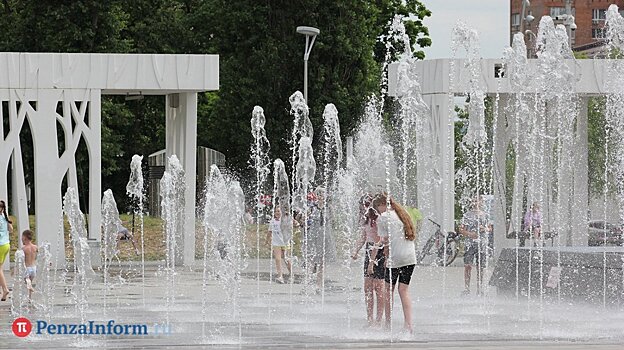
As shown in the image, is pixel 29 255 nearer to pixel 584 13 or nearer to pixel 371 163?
pixel 371 163

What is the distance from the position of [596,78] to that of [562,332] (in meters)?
12.8

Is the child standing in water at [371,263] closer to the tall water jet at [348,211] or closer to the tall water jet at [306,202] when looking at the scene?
the tall water jet at [348,211]

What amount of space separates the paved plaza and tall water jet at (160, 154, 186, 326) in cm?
153

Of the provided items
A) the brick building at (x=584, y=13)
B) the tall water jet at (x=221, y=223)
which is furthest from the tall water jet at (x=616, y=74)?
the brick building at (x=584, y=13)

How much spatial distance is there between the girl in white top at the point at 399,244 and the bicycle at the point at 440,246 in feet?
37.8

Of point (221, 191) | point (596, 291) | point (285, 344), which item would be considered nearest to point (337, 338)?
point (285, 344)

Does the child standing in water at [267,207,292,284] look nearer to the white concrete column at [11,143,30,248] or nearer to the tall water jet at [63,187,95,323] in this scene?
the tall water jet at [63,187,95,323]

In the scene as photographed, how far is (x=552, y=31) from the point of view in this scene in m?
21.9

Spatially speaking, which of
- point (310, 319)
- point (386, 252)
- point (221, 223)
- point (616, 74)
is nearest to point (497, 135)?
point (616, 74)

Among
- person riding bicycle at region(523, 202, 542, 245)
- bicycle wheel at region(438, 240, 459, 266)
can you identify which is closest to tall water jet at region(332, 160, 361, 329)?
bicycle wheel at region(438, 240, 459, 266)

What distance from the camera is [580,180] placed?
91.3ft

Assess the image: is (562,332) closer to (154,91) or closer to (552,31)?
(552,31)

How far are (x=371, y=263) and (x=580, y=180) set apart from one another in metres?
14.1

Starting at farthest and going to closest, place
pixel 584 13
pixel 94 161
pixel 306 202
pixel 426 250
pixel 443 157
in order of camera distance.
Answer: pixel 584 13 → pixel 443 157 → pixel 426 250 → pixel 94 161 → pixel 306 202
